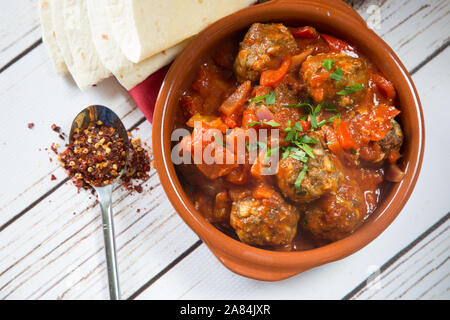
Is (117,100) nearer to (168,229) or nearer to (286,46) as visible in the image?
(168,229)

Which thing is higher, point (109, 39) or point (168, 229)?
point (109, 39)

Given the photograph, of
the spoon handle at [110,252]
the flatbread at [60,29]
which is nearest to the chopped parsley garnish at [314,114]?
the spoon handle at [110,252]

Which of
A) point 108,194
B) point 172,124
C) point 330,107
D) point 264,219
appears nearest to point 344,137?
point 330,107

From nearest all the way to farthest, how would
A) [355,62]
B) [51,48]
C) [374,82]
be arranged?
[355,62] → [374,82] → [51,48]

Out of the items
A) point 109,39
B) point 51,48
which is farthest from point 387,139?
point 51,48

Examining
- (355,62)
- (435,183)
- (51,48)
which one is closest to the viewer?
(355,62)

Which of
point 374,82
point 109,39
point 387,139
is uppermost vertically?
point 109,39

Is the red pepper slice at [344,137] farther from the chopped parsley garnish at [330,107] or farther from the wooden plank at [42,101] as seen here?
the wooden plank at [42,101]

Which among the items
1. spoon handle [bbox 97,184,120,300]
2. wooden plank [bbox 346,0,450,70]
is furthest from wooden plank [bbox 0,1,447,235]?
spoon handle [bbox 97,184,120,300]

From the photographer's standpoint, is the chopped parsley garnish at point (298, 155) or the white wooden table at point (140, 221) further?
the white wooden table at point (140, 221)
